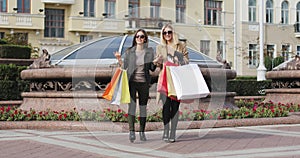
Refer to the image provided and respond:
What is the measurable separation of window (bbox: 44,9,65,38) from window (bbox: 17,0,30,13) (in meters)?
1.77

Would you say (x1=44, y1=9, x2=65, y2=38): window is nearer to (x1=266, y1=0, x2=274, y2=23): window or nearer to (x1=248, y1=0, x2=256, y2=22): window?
(x1=248, y1=0, x2=256, y2=22): window

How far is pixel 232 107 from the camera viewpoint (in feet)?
50.2

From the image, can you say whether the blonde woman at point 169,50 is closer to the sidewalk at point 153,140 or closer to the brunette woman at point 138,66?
the brunette woman at point 138,66

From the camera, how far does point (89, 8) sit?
46688 mm

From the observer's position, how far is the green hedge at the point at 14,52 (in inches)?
871

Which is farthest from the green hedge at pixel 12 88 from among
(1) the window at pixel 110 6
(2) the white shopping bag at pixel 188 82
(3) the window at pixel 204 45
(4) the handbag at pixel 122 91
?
(1) the window at pixel 110 6

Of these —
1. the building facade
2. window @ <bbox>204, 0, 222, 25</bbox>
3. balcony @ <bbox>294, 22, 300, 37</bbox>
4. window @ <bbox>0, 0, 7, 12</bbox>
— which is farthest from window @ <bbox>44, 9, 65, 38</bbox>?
balcony @ <bbox>294, 22, 300, 37</bbox>

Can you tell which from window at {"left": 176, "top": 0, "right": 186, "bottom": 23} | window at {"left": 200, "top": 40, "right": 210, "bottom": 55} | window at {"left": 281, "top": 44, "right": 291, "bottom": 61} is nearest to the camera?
window at {"left": 176, "top": 0, "right": 186, "bottom": 23}

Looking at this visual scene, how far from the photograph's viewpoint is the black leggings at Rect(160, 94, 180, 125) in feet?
31.8

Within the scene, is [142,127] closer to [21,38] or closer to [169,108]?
[169,108]

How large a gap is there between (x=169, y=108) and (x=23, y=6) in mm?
36650

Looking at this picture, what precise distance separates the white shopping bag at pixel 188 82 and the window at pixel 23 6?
37047mm

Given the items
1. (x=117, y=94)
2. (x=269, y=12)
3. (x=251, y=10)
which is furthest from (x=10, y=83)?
(x=269, y=12)

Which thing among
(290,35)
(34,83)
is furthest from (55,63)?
(290,35)
